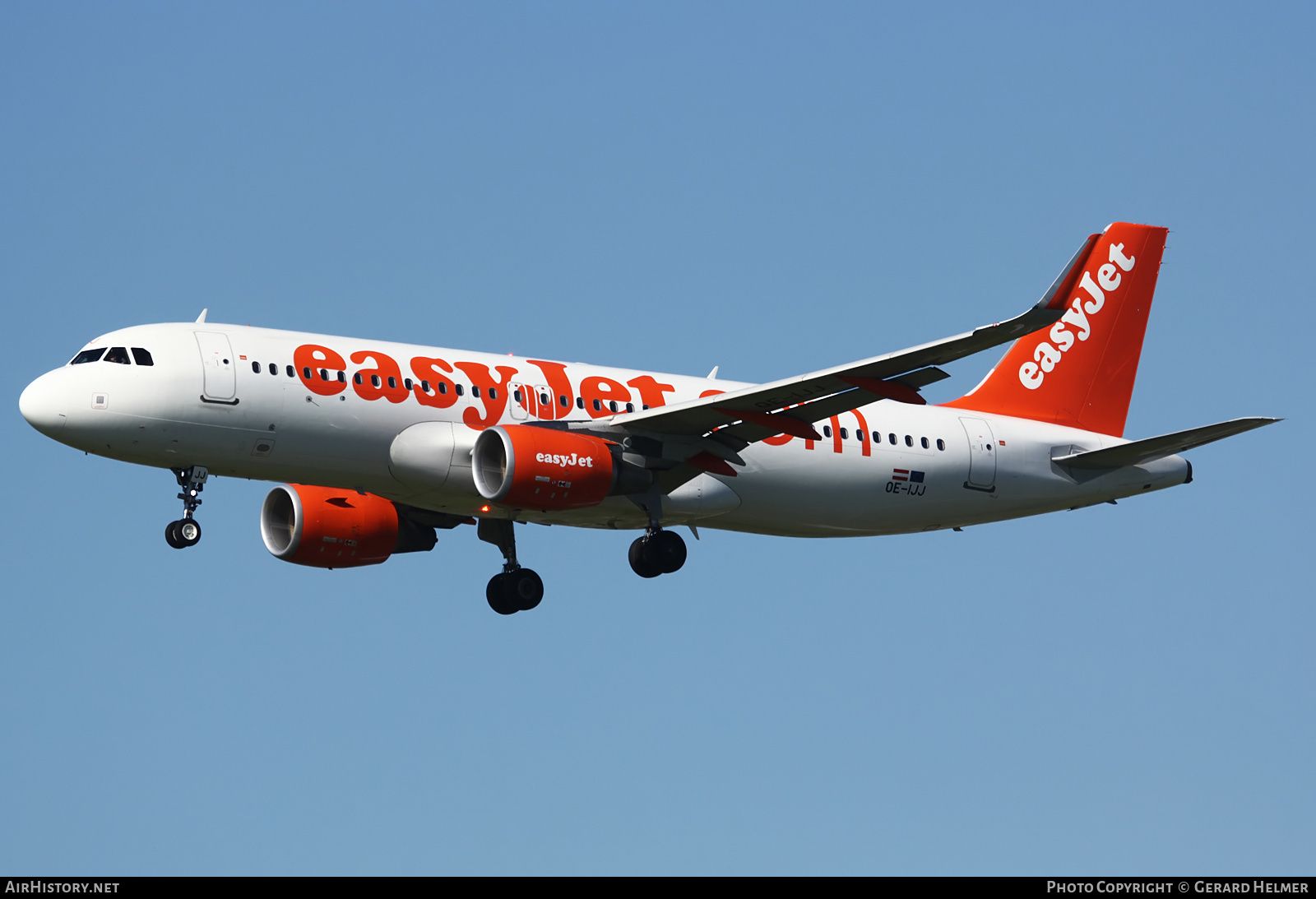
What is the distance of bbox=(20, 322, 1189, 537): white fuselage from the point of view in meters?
33.1

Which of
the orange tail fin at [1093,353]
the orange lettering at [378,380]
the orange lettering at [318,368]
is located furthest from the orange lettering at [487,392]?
the orange tail fin at [1093,353]

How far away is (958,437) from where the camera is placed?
40469 mm

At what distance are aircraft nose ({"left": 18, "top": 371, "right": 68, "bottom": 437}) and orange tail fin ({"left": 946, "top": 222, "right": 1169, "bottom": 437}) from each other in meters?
20.1

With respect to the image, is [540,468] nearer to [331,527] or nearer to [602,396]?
[602,396]

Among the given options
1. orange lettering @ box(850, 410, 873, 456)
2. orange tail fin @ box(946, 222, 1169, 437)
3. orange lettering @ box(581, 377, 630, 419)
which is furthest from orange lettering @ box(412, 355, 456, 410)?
orange tail fin @ box(946, 222, 1169, 437)

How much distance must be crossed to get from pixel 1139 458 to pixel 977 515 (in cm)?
386

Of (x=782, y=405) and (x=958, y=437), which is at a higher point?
(x=958, y=437)

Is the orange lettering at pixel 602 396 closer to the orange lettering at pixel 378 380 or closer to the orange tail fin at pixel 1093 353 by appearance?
the orange lettering at pixel 378 380

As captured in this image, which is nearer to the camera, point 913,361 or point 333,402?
point 913,361

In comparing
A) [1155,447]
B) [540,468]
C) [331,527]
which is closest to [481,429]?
[540,468]
